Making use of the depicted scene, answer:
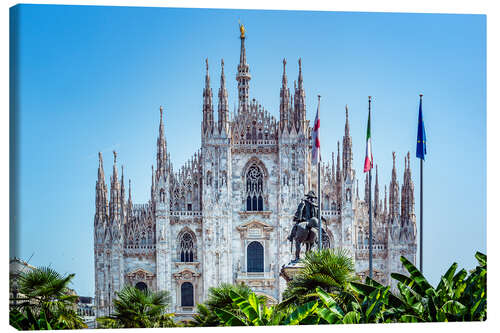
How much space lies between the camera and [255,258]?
1628 inches

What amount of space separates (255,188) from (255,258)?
121 inches

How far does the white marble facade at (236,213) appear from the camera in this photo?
4088cm

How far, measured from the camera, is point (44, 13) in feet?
72.1

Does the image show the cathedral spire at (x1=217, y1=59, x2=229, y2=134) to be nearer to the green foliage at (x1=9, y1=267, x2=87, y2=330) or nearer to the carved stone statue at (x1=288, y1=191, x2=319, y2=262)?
the carved stone statue at (x1=288, y1=191, x2=319, y2=262)

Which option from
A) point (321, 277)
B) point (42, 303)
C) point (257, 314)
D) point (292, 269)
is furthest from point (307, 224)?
point (42, 303)

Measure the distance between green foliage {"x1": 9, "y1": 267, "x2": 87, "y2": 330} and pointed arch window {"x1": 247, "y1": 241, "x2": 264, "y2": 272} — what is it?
21588mm

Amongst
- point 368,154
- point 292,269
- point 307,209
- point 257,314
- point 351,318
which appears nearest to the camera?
point 351,318

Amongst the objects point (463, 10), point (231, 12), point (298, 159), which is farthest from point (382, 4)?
point (298, 159)

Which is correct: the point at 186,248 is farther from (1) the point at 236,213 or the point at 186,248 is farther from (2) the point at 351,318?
(2) the point at 351,318

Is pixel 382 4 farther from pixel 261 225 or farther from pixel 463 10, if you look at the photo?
pixel 261 225

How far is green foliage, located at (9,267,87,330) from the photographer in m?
19.2

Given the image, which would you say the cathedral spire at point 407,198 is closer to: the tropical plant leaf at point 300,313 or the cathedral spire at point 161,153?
the cathedral spire at point 161,153

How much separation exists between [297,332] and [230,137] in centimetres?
2360

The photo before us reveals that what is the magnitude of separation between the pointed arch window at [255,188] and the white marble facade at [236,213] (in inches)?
1.7
